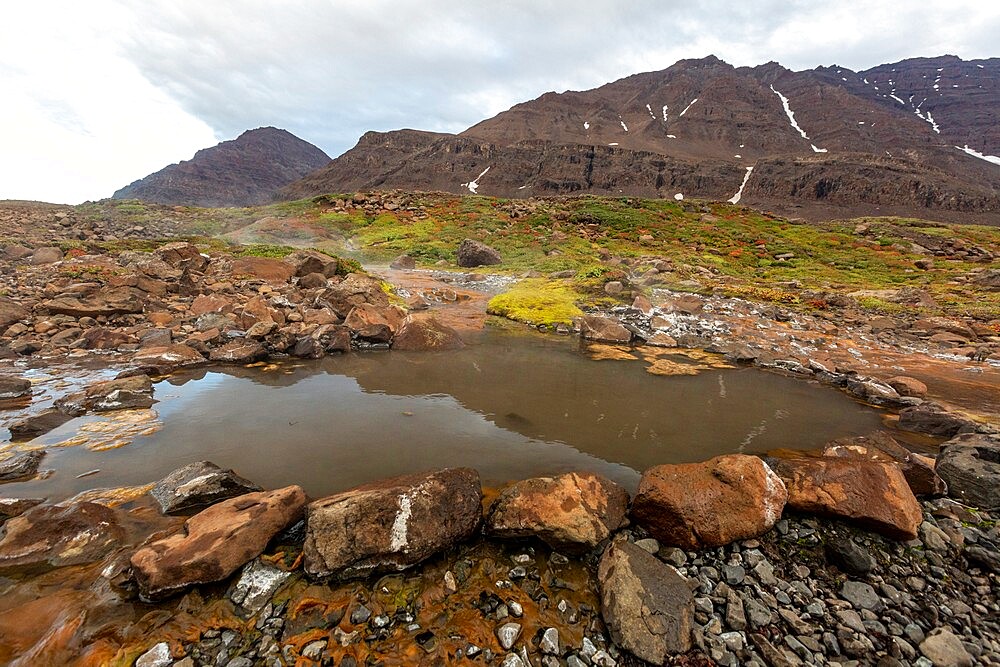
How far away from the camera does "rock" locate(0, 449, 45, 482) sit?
4945mm

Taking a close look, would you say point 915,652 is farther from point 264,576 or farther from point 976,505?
point 264,576

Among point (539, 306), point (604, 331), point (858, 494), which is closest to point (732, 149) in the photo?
point (539, 306)

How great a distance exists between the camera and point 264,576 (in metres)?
3.79

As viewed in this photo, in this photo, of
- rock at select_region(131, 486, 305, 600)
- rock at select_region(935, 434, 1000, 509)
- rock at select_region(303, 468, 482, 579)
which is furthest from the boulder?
rock at select_region(935, 434, 1000, 509)

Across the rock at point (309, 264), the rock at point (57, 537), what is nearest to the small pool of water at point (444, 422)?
the rock at point (57, 537)

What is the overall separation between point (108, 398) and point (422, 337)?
250 inches

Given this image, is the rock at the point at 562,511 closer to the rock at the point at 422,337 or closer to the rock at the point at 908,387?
the rock at the point at 422,337

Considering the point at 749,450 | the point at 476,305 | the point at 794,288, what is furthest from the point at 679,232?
the point at 749,450

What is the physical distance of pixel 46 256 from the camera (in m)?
16.7

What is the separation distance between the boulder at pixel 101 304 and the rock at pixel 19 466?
7000 millimetres

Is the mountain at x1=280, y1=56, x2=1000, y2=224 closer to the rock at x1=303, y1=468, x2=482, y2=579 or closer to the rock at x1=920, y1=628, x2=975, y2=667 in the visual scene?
the rock at x1=920, y1=628, x2=975, y2=667

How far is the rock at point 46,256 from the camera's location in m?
16.5

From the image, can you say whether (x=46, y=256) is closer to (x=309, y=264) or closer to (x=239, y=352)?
(x=309, y=264)

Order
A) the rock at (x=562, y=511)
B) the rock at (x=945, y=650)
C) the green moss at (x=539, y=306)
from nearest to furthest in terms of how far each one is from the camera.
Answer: the rock at (x=945, y=650)
the rock at (x=562, y=511)
the green moss at (x=539, y=306)
